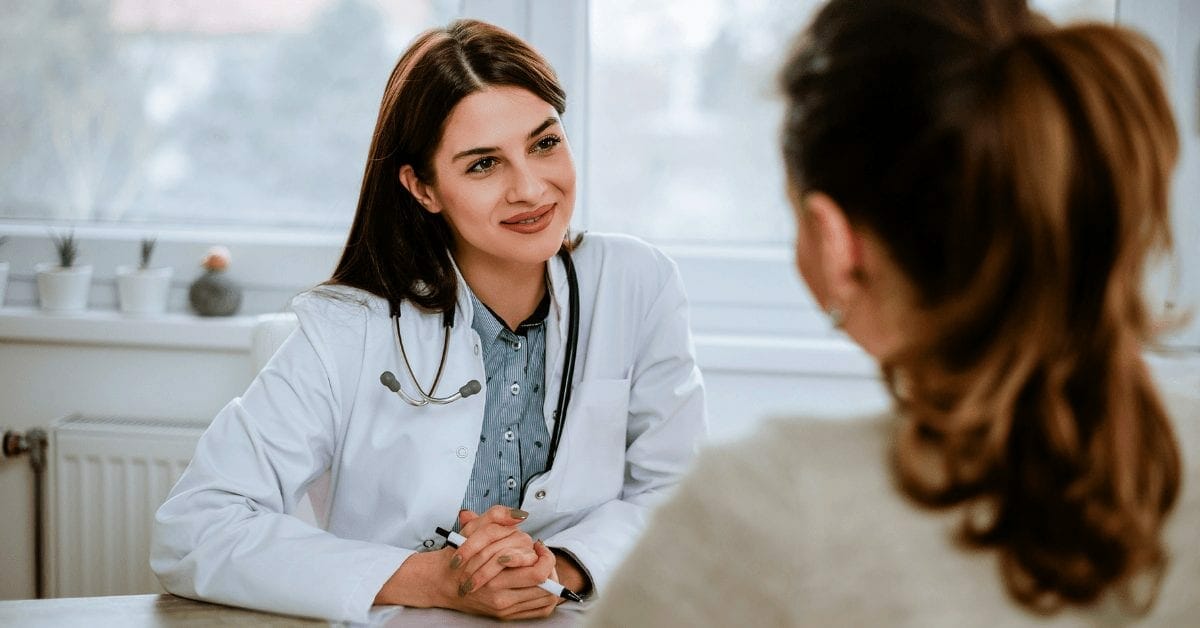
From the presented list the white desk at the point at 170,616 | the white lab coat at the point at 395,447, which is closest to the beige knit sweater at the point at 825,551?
the white desk at the point at 170,616

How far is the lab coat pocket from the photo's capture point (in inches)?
60.2

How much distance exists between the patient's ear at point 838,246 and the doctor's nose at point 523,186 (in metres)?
0.87

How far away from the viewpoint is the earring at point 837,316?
27.6 inches

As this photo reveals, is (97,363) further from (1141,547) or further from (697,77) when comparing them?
(1141,547)

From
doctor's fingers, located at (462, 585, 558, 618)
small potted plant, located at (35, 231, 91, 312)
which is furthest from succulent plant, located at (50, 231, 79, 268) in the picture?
doctor's fingers, located at (462, 585, 558, 618)

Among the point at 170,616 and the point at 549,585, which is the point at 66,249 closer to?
the point at 170,616

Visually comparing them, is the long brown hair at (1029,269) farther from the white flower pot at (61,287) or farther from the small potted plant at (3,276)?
the small potted plant at (3,276)

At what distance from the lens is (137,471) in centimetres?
215

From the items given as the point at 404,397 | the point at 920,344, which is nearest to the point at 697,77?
the point at 404,397

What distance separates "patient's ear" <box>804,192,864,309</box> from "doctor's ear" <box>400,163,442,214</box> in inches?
39.2

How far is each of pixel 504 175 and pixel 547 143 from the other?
0.09m

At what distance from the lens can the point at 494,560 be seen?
1233 millimetres

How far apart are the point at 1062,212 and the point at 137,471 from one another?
2.01m

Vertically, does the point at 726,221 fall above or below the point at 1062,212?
below
